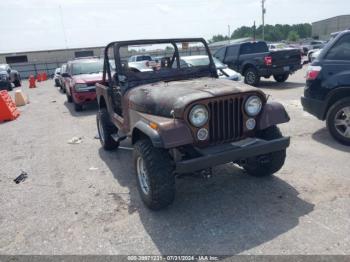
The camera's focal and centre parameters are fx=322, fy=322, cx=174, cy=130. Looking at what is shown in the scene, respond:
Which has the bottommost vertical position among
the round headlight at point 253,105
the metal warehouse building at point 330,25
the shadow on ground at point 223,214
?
the shadow on ground at point 223,214

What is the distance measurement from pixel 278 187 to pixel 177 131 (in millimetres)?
1734

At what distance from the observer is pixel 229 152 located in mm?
3377

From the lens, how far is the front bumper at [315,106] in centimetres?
571

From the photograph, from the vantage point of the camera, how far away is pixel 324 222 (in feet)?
11.0

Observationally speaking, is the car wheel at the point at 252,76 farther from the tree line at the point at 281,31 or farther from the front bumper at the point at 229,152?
the tree line at the point at 281,31

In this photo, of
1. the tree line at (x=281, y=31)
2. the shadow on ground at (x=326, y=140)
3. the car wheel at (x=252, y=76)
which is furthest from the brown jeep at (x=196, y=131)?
the tree line at (x=281, y=31)

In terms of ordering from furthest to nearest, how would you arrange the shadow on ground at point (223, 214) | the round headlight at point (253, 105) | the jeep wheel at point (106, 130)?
the jeep wheel at point (106, 130) → the round headlight at point (253, 105) → the shadow on ground at point (223, 214)

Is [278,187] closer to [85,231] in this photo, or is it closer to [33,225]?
[85,231]

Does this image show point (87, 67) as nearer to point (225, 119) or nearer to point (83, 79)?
point (83, 79)

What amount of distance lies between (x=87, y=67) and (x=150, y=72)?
7467mm

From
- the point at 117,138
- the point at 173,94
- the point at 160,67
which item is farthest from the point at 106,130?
the point at 173,94

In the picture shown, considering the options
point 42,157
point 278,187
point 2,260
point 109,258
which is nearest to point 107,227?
point 109,258

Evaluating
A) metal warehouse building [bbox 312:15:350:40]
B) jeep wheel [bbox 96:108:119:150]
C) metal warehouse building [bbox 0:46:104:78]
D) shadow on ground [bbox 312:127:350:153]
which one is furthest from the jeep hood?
metal warehouse building [bbox 312:15:350:40]

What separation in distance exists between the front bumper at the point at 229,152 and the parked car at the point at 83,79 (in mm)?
7348
